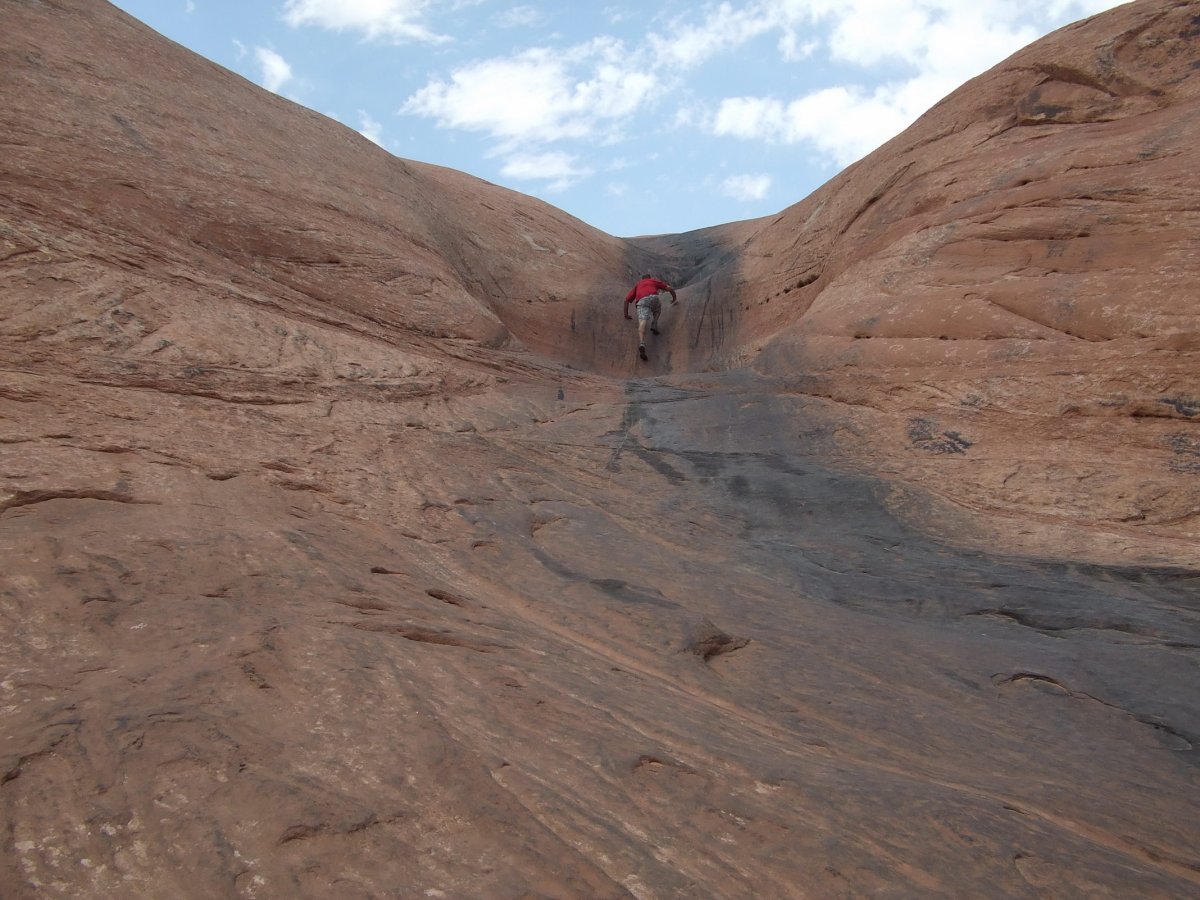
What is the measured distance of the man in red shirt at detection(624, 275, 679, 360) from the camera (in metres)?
14.6

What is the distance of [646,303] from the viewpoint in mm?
14539

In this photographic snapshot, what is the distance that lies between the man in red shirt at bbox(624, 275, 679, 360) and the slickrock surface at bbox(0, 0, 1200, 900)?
7.77ft

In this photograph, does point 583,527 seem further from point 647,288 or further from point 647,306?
point 647,288

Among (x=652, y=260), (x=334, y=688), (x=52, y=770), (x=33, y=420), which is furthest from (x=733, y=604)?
(x=652, y=260)

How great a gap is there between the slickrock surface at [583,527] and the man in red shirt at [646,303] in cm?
237

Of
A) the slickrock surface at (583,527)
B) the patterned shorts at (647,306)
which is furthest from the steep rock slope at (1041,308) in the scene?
the patterned shorts at (647,306)

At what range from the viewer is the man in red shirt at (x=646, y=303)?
14.6 m

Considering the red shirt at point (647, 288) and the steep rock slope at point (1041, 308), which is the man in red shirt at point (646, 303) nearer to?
the red shirt at point (647, 288)

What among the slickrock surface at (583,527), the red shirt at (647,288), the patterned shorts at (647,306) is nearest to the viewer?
the slickrock surface at (583,527)

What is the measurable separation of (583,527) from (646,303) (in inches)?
346

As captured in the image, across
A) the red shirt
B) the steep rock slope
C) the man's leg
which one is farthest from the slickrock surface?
the red shirt

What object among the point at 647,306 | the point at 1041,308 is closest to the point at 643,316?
the point at 647,306

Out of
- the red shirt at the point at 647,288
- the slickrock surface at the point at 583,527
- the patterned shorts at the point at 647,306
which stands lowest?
the slickrock surface at the point at 583,527

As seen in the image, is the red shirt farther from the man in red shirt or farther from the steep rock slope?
the steep rock slope
